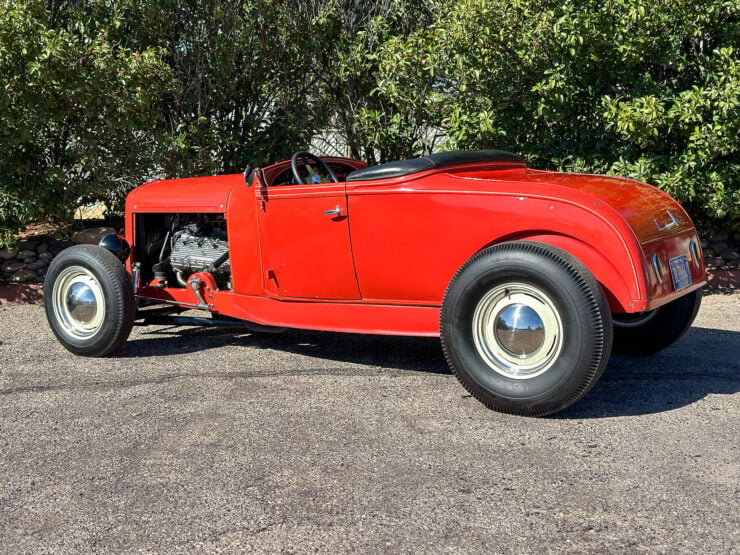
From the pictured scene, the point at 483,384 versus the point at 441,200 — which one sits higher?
the point at 441,200

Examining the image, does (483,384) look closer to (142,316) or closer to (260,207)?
(260,207)

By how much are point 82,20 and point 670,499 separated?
281 inches

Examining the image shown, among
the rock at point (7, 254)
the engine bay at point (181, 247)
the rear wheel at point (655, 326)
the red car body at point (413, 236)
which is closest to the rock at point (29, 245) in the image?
the rock at point (7, 254)

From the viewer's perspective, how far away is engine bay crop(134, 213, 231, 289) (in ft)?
18.6

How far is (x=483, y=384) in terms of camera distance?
13.3ft

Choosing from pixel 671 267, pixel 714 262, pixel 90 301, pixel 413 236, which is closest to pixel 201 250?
pixel 90 301

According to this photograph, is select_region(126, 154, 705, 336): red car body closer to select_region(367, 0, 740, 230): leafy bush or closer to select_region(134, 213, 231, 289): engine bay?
select_region(134, 213, 231, 289): engine bay

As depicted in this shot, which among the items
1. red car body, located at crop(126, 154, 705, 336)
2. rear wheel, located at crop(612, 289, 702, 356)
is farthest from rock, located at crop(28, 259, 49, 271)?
rear wheel, located at crop(612, 289, 702, 356)

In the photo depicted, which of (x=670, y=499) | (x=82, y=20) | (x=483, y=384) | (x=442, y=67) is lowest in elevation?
(x=670, y=499)

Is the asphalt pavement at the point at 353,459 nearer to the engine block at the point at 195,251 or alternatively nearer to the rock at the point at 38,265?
the engine block at the point at 195,251

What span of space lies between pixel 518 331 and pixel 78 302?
3.26 m

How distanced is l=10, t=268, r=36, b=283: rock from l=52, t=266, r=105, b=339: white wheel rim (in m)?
2.54

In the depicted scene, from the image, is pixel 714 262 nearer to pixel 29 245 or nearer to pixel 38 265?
pixel 38 265

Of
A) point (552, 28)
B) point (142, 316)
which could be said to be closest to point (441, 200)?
point (142, 316)
